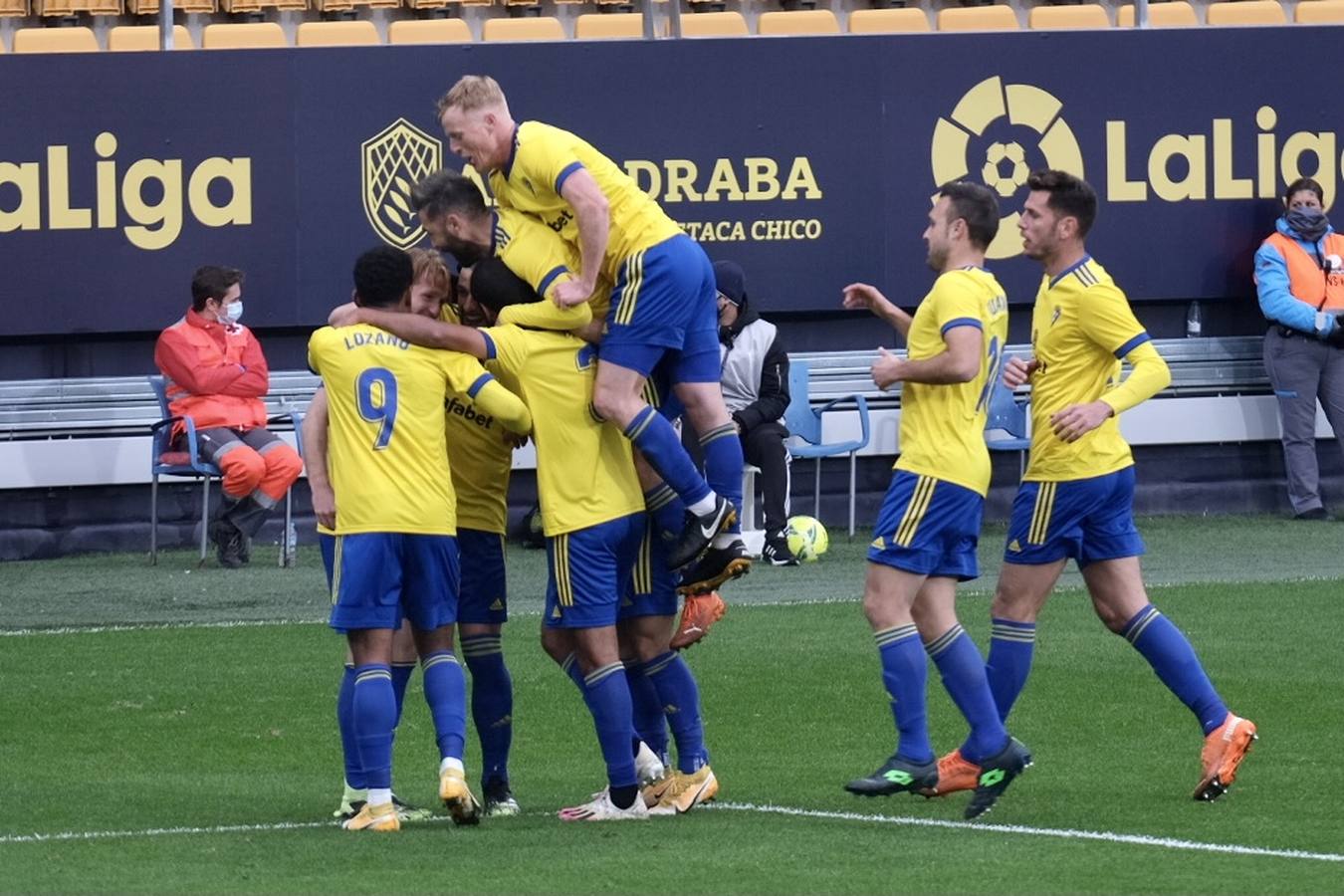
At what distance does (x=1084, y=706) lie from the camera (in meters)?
9.83

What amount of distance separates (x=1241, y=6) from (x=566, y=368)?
12.2 metres

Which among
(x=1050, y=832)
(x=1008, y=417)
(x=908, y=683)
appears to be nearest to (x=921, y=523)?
(x=908, y=683)

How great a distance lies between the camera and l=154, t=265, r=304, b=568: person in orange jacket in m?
15.0

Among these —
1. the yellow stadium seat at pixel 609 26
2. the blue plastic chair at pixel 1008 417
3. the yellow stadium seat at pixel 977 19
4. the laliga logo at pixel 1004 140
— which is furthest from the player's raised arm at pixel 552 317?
the yellow stadium seat at pixel 977 19

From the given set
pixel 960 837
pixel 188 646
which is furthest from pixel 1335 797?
pixel 188 646

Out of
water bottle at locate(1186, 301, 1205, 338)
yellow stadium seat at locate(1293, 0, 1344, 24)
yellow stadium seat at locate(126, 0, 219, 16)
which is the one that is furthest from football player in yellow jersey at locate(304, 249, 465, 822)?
yellow stadium seat at locate(1293, 0, 1344, 24)

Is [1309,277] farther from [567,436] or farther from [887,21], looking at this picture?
[567,436]

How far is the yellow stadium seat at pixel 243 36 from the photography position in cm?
1672

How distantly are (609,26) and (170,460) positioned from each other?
4591 millimetres

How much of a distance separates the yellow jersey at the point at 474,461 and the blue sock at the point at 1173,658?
2068 millimetres

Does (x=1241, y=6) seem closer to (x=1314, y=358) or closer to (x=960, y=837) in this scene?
(x=1314, y=358)

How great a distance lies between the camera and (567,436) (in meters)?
7.36

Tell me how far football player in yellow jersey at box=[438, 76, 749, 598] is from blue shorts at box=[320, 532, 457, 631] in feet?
2.24

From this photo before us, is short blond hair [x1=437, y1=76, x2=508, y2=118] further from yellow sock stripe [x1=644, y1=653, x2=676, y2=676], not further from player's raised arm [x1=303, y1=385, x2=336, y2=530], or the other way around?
yellow sock stripe [x1=644, y1=653, x2=676, y2=676]
